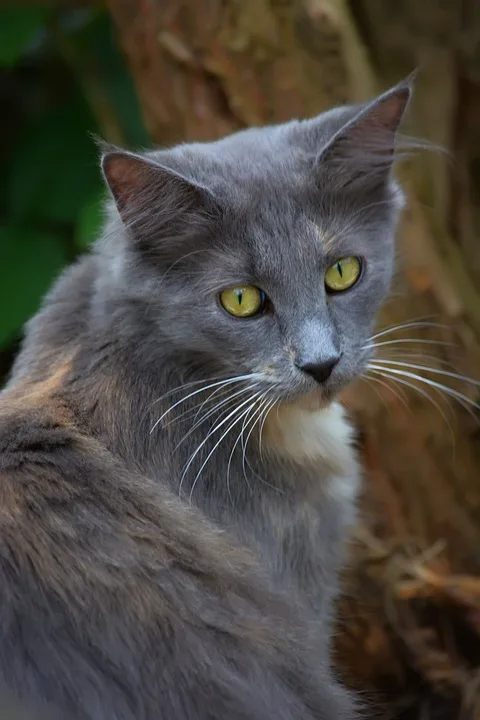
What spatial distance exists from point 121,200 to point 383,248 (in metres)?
0.50

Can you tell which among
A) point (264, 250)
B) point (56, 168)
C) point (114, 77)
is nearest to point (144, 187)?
point (264, 250)

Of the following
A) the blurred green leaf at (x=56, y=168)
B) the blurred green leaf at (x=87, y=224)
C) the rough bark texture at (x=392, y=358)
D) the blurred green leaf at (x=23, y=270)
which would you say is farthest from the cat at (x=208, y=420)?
the blurred green leaf at (x=56, y=168)

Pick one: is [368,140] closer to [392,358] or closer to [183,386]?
[183,386]

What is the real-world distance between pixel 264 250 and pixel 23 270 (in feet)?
3.62

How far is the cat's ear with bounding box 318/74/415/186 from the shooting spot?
152cm

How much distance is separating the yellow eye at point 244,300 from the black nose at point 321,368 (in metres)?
0.13

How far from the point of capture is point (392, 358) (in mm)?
2084

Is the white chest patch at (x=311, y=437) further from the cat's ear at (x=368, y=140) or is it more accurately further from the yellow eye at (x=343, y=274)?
the cat's ear at (x=368, y=140)

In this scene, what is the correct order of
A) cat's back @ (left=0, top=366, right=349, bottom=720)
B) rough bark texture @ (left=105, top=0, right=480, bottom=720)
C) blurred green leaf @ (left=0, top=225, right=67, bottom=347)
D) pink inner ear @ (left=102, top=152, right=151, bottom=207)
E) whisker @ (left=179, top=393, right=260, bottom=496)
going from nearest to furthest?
cat's back @ (left=0, top=366, right=349, bottom=720), pink inner ear @ (left=102, top=152, right=151, bottom=207), whisker @ (left=179, top=393, right=260, bottom=496), rough bark texture @ (left=105, top=0, right=480, bottom=720), blurred green leaf @ (left=0, top=225, right=67, bottom=347)

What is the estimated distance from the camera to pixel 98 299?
1.66 m

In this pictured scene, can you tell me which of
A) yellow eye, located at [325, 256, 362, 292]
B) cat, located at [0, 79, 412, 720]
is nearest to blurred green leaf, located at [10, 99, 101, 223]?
cat, located at [0, 79, 412, 720]

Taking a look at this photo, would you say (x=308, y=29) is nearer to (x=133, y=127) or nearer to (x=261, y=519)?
(x=133, y=127)

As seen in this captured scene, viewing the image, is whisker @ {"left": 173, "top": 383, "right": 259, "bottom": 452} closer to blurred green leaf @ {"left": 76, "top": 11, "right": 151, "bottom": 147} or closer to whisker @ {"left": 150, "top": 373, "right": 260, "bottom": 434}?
whisker @ {"left": 150, "top": 373, "right": 260, "bottom": 434}

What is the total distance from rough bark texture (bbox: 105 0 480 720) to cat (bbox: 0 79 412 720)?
1.36 feet
